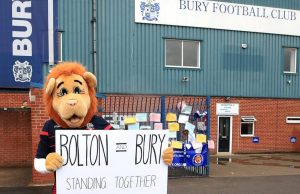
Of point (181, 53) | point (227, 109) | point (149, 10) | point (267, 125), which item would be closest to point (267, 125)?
point (267, 125)

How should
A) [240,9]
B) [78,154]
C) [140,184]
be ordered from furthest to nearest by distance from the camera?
[240,9] → [140,184] → [78,154]

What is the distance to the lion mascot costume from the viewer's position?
3.48 meters

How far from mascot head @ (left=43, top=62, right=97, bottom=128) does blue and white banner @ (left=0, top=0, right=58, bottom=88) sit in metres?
10.3

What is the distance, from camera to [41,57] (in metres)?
13.6

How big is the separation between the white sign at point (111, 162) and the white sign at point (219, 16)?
40.6 ft

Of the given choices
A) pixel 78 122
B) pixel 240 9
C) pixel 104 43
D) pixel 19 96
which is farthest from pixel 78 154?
pixel 240 9

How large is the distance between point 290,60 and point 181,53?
18.9 ft

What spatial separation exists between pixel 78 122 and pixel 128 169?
25.0 inches

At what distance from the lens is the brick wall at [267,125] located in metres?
17.2

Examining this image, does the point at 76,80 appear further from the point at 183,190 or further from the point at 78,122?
the point at 183,190

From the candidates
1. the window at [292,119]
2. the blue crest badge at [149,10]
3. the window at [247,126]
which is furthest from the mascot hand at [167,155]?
the window at [292,119]

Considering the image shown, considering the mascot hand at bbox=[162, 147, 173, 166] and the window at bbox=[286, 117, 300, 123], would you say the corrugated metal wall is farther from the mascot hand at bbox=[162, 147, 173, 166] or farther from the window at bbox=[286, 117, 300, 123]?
the mascot hand at bbox=[162, 147, 173, 166]

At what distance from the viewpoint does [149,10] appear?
15711 mm

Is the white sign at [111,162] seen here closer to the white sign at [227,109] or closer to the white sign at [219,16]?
the white sign at [219,16]
